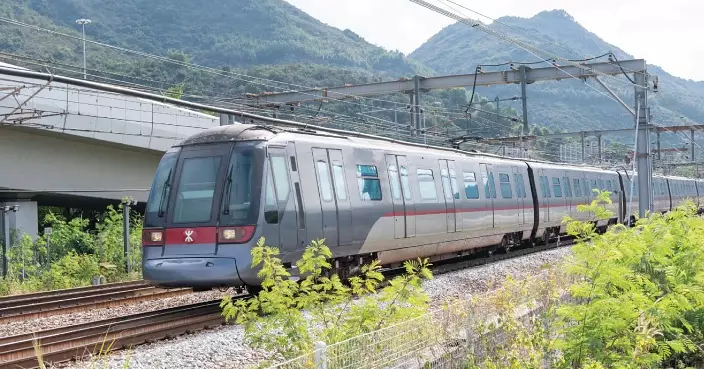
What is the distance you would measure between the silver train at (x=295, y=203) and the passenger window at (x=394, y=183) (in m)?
0.02

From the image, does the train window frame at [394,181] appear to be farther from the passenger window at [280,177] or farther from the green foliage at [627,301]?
the green foliage at [627,301]

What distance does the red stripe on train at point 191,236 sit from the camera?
1236 cm

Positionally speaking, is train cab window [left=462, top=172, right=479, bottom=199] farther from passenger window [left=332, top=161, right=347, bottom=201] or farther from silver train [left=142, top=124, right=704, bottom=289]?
passenger window [left=332, top=161, right=347, bottom=201]

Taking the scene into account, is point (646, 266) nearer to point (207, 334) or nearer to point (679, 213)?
point (679, 213)

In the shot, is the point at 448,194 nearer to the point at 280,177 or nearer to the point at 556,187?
the point at 280,177

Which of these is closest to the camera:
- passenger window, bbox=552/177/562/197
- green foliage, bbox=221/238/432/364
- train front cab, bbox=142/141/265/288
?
green foliage, bbox=221/238/432/364

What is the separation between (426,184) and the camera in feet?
58.8

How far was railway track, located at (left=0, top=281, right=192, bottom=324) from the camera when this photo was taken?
13.7 meters

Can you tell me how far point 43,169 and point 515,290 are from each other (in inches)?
834

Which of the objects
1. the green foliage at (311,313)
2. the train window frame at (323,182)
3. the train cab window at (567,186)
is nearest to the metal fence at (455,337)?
the green foliage at (311,313)

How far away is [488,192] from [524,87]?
9.21 metres

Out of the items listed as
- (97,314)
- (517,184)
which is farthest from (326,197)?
(517,184)

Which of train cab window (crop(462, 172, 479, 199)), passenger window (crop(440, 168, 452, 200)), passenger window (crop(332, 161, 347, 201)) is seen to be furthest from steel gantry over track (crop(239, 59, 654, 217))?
passenger window (crop(332, 161, 347, 201))

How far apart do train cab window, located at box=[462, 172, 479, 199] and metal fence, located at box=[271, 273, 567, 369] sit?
11200mm
